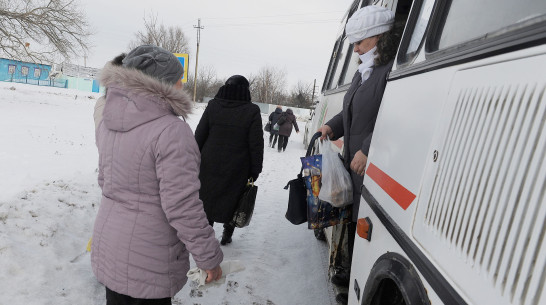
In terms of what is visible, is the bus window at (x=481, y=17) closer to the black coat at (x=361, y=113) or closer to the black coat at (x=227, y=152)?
the black coat at (x=361, y=113)

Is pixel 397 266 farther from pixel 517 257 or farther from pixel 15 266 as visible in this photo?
pixel 15 266

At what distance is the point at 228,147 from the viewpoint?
11.7ft

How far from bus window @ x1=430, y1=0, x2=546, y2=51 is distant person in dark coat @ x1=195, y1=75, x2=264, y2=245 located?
7.17ft

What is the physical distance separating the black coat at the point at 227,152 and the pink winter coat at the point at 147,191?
170cm

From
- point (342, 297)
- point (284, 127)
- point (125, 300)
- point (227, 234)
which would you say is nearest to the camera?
point (125, 300)

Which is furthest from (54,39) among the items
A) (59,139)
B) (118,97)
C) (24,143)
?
(118,97)

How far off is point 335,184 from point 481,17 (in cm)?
126

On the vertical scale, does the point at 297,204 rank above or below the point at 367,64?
below

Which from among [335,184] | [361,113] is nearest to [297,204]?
[335,184]

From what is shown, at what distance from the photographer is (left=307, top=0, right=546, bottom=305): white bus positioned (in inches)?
32.5

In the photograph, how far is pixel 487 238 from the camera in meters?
0.93

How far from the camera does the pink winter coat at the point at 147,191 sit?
1.67m

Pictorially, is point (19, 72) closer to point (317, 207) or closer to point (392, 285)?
point (317, 207)

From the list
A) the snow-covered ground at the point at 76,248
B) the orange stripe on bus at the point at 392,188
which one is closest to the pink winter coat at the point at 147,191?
the snow-covered ground at the point at 76,248
